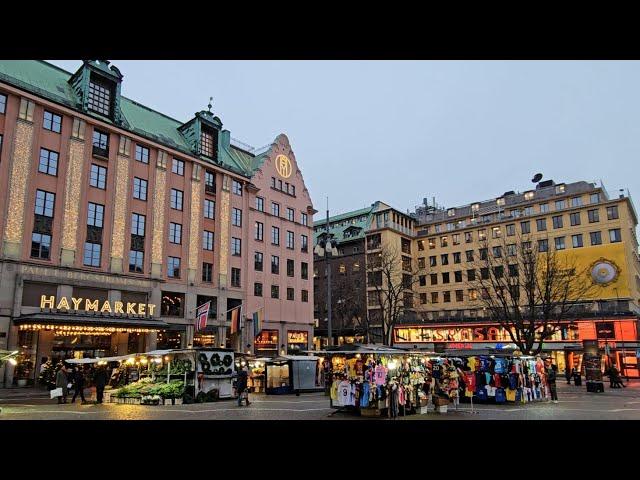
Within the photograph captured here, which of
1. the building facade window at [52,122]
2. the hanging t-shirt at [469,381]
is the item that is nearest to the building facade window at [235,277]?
the building facade window at [52,122]

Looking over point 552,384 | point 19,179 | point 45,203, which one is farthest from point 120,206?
point 552,384

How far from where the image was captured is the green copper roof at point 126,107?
31.1 metres

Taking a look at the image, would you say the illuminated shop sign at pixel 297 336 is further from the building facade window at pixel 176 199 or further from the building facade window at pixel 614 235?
the building facade window at pixel 614 235

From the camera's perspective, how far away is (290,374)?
29562 millimetres

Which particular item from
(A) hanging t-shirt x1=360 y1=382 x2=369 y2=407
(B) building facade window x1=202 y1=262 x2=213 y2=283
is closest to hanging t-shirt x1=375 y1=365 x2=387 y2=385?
(A) hanging t-shirt x1=360 y1=382 x2=369 y2=407

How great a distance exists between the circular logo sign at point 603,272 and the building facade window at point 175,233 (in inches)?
1758

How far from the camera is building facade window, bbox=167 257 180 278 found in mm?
37438

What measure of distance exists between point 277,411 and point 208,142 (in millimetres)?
28832

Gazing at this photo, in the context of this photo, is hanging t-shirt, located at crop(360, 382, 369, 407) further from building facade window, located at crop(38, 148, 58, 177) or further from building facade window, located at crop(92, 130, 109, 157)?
building facade window, located at crop(92, 130, 109, 157)

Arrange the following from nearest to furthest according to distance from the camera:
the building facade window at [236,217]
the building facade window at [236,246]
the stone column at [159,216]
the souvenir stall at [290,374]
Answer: the souvenir stall at [290,374] → the stone column at [159,216] → the building facade window at [236,246] → the building facade window at [236,217]

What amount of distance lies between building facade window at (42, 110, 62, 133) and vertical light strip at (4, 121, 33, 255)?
1111mm
